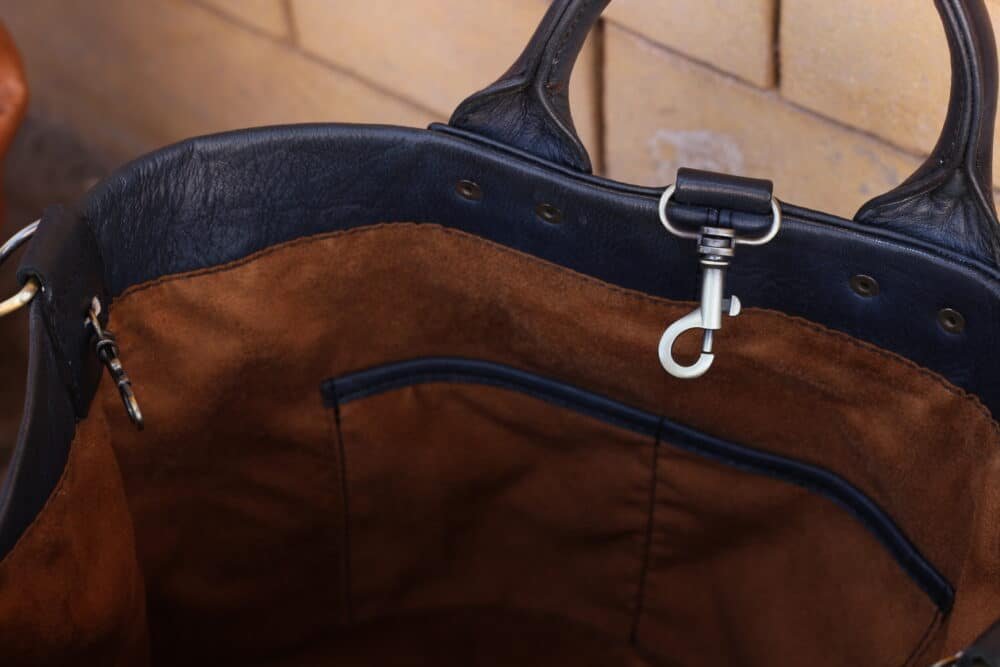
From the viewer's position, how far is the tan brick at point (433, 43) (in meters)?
1.11

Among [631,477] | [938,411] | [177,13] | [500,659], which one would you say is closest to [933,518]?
[938,411]

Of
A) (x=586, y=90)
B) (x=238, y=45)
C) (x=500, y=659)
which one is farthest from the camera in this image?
(x=238, y=45)

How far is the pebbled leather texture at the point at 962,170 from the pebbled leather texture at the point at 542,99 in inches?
7.0

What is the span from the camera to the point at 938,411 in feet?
2.32

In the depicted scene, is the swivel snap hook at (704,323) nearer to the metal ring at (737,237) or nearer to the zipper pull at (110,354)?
the metal ring at (737,237)

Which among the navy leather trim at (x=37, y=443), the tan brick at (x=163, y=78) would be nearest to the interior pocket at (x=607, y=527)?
the navy leather trim at (x=37, y=443)

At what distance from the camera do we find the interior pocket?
2.64 ft

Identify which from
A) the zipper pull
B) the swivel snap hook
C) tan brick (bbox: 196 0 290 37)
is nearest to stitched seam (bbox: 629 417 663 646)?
the swivel snap hook

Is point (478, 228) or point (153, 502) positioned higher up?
point (478, 228)

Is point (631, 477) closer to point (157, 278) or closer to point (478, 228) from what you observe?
point (478, 228)

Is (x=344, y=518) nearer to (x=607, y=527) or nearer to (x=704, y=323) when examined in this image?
(x=607, y=527)

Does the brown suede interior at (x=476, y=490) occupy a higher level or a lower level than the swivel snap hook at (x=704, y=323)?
lower

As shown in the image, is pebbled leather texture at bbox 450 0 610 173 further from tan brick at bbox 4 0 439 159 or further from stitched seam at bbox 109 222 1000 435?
tan brick at bbox 4 0 439 159

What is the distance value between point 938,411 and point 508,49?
1.84 ft
